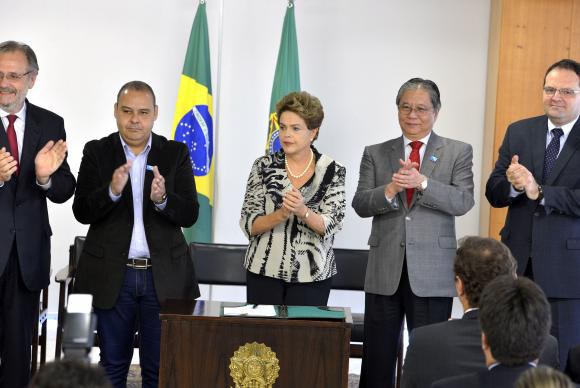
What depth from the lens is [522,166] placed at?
3998mm

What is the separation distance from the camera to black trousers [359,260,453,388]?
4.28 metres

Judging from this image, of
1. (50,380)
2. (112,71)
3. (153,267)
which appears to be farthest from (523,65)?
(50,380)

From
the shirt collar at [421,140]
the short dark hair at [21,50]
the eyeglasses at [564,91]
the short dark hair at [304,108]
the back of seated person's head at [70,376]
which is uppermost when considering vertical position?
the short dark hair at [21,50]

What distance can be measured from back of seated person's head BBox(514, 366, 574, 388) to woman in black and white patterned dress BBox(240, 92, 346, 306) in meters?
2.39

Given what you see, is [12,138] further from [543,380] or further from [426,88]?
[543,380]

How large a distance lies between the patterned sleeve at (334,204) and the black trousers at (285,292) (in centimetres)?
27

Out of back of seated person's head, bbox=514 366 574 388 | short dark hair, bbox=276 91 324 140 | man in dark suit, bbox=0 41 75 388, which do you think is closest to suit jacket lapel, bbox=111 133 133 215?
man in dark suit, bbox=0 41 75 388

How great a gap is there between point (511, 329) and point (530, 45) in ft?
15.1

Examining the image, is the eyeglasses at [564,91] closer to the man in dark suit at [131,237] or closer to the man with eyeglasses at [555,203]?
the man with eyeglasses at [555,203]

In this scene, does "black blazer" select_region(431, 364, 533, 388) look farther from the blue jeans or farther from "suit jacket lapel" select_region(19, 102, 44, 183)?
"suit jacket lapel" select_region(19, 102, 44, 183)

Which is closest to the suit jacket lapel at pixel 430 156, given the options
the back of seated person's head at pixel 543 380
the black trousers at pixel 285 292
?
the black trousers at pixel 285 292

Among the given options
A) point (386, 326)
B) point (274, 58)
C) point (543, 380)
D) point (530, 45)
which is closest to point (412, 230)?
point (386, 326)

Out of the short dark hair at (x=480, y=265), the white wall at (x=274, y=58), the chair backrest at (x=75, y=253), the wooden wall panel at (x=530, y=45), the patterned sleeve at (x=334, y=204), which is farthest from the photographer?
the white wall at (x=274, y=58)

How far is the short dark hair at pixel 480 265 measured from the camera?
2748 mm
